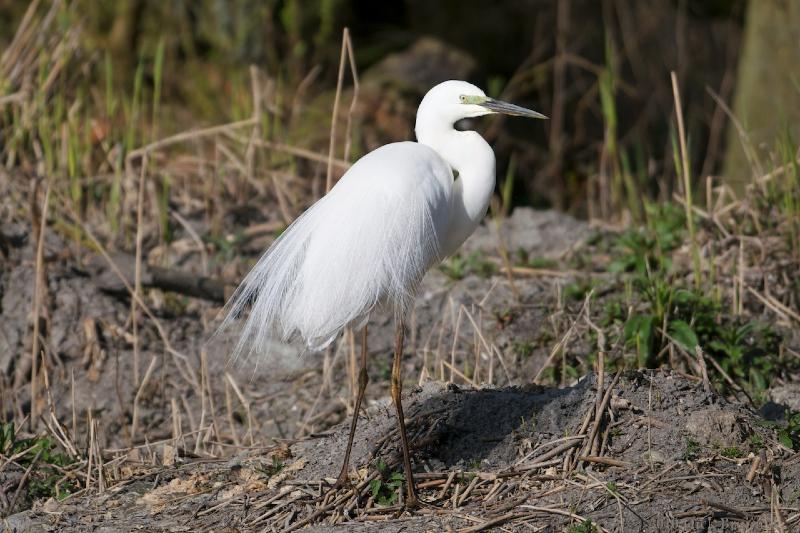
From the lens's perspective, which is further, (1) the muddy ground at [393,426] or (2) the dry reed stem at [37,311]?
(2) the dry reed stem at [37,311]

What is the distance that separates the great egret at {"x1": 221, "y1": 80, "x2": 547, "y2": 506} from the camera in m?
3.05

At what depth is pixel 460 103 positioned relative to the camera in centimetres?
319

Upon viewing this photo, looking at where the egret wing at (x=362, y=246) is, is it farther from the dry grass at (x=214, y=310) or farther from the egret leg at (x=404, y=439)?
the dry grass at (x=214, y=310)

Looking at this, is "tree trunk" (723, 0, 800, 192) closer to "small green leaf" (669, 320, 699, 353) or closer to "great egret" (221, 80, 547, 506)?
"small green leaf" (669, 320, 699, 353)

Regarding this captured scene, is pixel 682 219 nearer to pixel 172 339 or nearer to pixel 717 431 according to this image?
pixel 717 431

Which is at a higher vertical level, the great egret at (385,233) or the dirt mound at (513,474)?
the great egret at (385,233)

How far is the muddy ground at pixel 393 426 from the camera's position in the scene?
2.99 m

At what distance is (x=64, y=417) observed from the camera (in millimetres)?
4355

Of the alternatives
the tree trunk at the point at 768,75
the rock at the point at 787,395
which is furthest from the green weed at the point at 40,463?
the tree trunk at the point at 768,75

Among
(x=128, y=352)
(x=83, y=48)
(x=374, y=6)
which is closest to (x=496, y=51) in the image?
(x=374, y=6)

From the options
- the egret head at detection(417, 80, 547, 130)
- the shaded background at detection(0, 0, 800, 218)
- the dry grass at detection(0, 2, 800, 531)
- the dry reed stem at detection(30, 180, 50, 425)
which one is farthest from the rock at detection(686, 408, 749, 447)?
the dry reed stem at detection(30, 180, 50, 425)

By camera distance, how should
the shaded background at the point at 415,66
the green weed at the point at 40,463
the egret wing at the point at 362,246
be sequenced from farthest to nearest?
the shaded background at the point at 415,66
the green weed at the point at 40,463
the egret wing at the point at 362,246

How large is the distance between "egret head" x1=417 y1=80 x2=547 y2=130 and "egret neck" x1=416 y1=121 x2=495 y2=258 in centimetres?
2

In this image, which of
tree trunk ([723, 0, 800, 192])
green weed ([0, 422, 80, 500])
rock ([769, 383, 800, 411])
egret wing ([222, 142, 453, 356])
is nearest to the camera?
egret wing ([222, 142, 453, 356])
